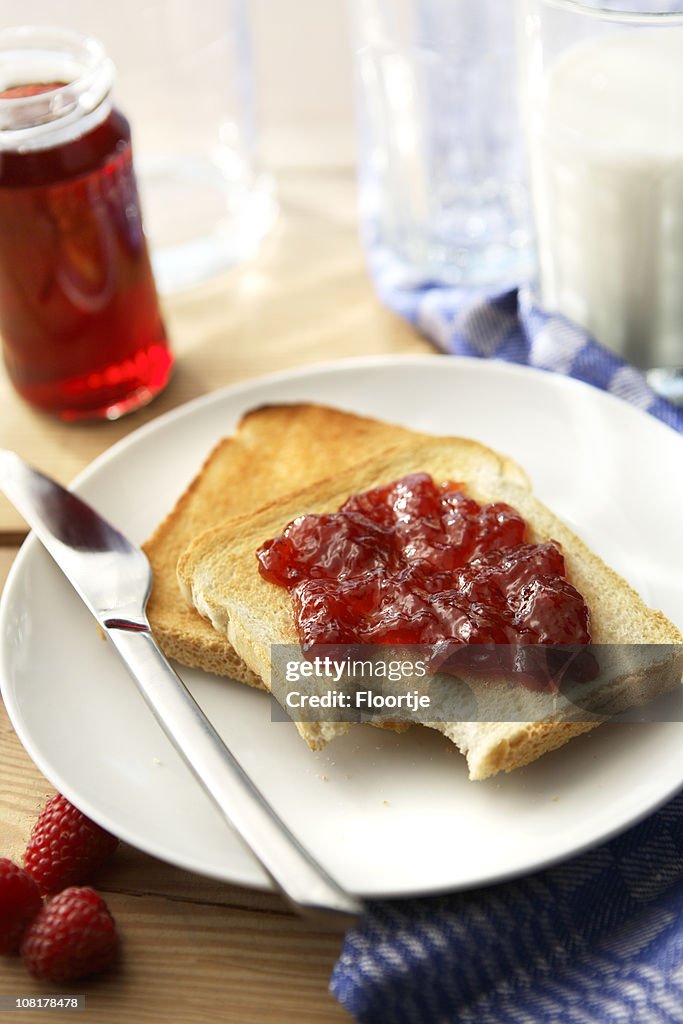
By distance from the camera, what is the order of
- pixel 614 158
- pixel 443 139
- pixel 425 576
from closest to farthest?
pixel 425 576 < pixel 614 158 < pixel 443 139

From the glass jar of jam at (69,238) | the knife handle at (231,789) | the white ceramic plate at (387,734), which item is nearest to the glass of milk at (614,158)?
the white ceramic plate at (387,734)

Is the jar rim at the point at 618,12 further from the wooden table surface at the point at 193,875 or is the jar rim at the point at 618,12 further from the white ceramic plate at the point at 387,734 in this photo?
the wooden table surface at the point at 193,875

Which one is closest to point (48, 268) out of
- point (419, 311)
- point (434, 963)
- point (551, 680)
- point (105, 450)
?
point (105, 450)

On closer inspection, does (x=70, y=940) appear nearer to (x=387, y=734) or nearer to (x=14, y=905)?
(x=14, y=905)

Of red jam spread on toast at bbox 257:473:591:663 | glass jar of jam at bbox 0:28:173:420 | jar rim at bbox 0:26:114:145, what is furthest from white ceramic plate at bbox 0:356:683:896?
jar rim at bbox 0:26:114:145

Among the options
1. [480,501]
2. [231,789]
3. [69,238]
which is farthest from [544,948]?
[69,238]

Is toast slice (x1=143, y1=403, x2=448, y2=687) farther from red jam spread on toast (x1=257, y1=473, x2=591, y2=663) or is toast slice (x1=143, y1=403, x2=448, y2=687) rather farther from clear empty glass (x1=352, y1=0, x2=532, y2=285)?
clear empty glass (x1=352, y1=0, x2=532, y2=285)

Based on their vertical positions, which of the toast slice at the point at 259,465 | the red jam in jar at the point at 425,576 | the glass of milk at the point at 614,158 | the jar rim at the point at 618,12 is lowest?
the toast slice at the point at 259,465
